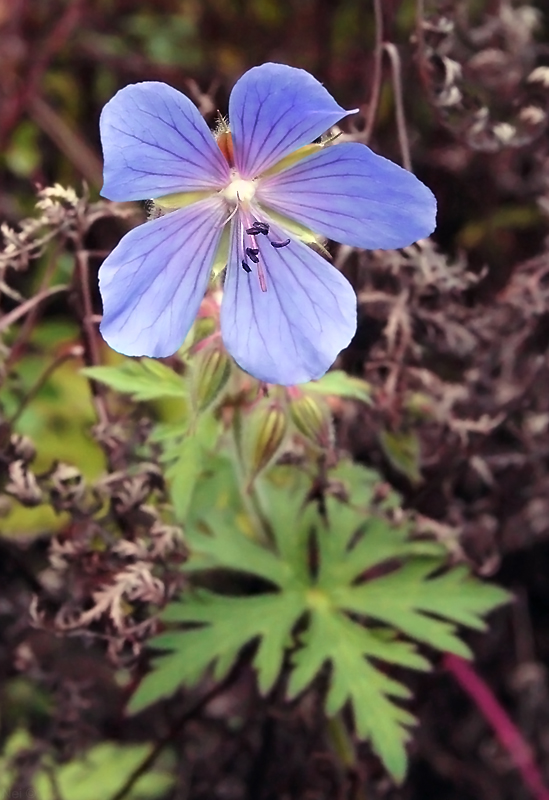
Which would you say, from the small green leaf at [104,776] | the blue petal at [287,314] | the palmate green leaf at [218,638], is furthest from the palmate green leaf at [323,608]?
the blue petal at [287,314]

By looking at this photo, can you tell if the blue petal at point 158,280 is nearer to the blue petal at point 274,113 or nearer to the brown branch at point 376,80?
the blue petal at point 274,113

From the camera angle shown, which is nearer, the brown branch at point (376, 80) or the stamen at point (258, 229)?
the stamen at point (258, 229)

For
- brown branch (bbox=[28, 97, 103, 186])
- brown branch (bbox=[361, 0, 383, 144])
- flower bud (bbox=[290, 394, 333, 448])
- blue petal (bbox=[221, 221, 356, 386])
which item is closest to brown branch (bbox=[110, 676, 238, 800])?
flower bud (bbox=[290, 394, 333, 448])

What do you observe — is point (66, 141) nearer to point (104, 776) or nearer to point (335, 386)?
point (335, 386)

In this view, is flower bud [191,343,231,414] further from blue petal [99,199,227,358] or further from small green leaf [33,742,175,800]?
small green leaf [33,742,175,800]

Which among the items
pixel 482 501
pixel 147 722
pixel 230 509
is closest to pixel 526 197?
pixel 482 501

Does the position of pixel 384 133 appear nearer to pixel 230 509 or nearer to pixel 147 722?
pixel 230 509
